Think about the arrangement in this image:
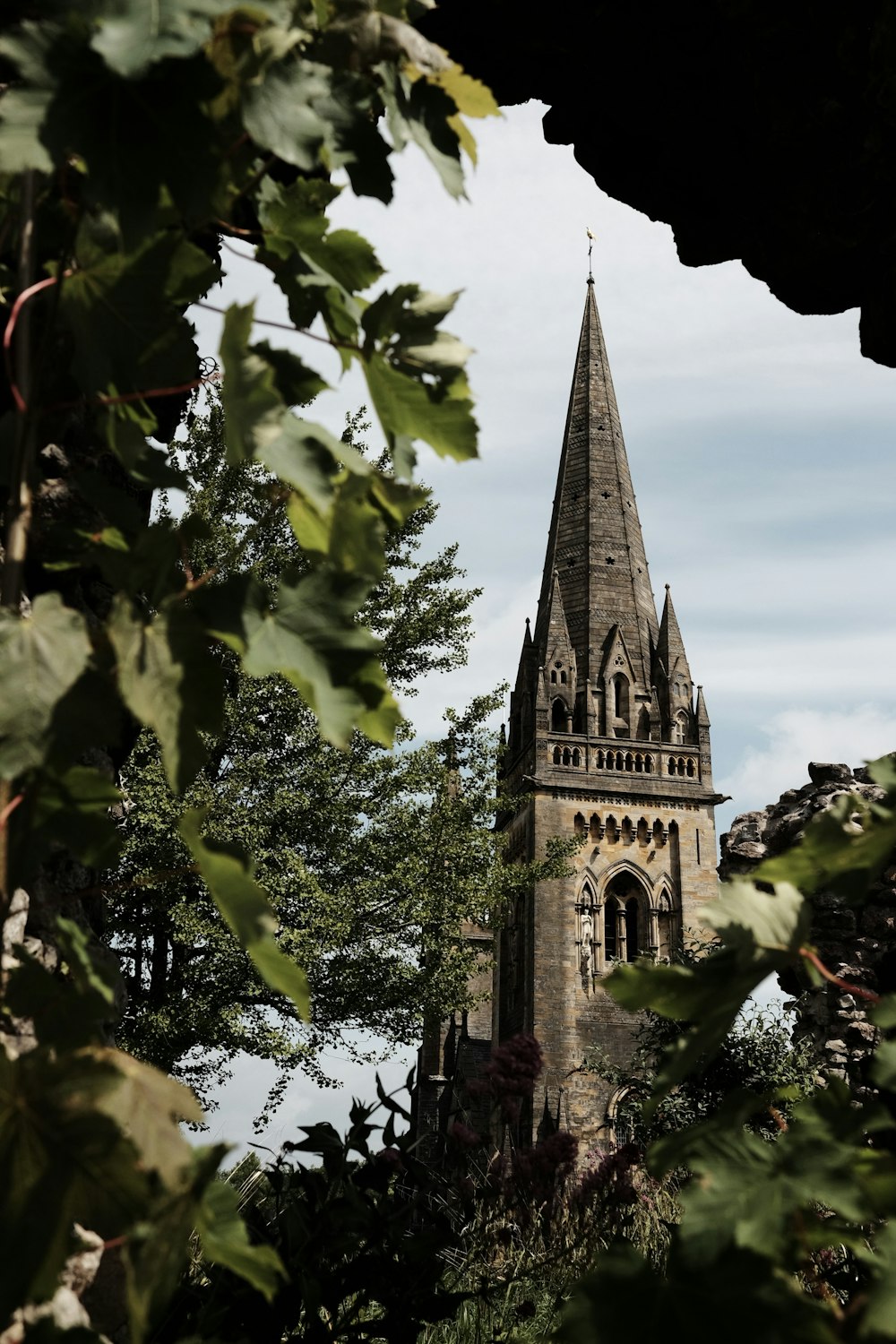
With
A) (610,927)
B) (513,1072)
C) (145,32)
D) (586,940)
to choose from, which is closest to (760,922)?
(145,32)

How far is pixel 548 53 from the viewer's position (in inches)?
122

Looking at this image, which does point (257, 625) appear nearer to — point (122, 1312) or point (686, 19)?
point (122, 1312)

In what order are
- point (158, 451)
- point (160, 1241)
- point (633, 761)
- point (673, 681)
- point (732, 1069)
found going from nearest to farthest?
point (160, 1241), point (158, 451), point (732, 1069), point (633, 761), point (673, 681)

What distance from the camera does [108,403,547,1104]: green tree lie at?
1454 centimetres

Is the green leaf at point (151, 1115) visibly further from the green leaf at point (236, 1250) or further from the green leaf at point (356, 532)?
the green leaf at point (356, 532)

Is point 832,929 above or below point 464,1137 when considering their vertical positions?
above

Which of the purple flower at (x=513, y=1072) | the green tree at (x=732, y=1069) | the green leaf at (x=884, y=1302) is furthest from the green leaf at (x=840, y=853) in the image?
the green tree at (x=732, y=1069)

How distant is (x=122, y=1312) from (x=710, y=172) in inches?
123

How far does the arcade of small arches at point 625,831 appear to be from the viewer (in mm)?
38562

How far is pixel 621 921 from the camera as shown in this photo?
38562 millimetres

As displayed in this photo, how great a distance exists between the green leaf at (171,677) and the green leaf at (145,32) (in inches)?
14.5

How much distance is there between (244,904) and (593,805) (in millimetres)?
38418

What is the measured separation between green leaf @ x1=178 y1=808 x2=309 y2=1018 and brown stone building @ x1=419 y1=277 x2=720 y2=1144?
108 feet

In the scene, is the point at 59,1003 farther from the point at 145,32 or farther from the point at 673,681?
the point at 673,681
